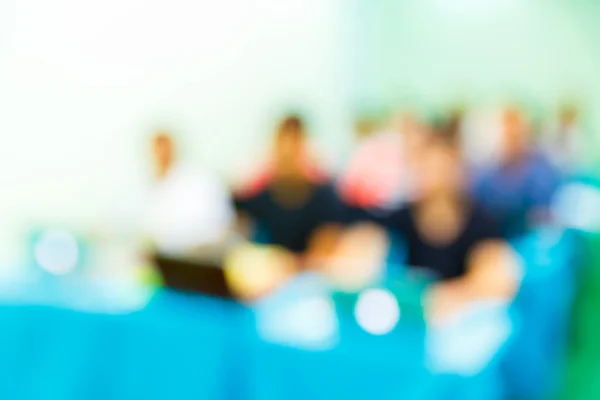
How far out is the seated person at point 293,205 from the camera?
3.34 meters

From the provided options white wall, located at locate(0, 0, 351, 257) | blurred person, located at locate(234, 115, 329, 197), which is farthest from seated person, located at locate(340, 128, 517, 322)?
white wall, located at locate(0, 0, 351, 257)

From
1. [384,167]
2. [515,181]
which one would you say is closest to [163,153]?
[384,167]

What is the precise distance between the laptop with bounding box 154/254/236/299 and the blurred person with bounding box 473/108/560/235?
2389mm

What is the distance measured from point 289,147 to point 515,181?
4.87 ft

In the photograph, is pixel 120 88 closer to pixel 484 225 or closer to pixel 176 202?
pixel 176 202

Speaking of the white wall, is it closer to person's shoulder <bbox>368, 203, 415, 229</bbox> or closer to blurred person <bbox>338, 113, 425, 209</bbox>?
blurred person <bbox>338, 113, 425, 209</bbox>

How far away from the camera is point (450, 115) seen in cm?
539

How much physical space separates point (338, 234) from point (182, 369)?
1.51 m

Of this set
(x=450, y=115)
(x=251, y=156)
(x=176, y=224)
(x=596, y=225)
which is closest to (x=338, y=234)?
(x=176, y=224)

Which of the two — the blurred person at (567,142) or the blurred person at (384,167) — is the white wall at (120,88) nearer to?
the blurred person at (384,167)

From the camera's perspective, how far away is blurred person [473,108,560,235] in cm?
417

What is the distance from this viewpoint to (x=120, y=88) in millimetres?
3447

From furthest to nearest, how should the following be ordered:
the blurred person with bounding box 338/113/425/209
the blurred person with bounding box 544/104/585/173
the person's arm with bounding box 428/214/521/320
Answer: the blurred person with bounding box 544/104/585/173
the blurred person with bounding box 338/113/425/209
the person's arm with bounding box 428/214/521/320

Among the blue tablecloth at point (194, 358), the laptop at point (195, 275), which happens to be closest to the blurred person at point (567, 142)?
the blue tablecloth at point (194, 358)
